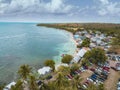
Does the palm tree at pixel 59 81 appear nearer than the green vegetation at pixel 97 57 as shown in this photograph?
Yes

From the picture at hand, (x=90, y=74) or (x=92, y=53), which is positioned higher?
(x=92, y=53)

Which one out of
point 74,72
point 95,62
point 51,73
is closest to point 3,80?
point 51,73

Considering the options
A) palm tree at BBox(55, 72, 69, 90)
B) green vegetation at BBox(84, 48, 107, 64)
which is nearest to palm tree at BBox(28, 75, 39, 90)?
palm tree at BBox(55, 72, 69, 90)

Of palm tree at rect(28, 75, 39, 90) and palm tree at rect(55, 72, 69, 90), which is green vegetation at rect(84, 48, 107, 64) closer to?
palm tree at rect(55, 72, 69, 90)

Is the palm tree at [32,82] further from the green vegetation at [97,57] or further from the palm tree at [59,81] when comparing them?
the green vegetation at [97,57]

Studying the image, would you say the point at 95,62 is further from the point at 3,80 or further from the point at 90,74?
the point at 3,80

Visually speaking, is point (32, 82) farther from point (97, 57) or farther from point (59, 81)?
point (97, 57)

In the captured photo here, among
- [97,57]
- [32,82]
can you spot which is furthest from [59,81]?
[97,57]

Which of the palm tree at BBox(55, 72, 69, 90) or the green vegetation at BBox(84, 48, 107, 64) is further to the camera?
the green vegetation at BBox(84, 48, 107, 64)

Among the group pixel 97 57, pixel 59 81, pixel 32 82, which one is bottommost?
pixel 97 57

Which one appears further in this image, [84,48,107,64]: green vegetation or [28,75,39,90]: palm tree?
[84,48,107,64]: green vegetation

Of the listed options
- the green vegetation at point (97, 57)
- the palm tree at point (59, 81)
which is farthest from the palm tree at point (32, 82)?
the green vegetation at point (97, 57)
